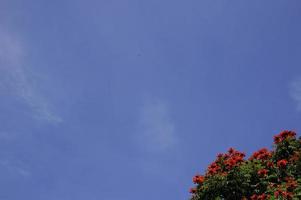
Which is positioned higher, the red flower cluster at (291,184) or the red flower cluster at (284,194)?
the red flower cluster at (291,184)

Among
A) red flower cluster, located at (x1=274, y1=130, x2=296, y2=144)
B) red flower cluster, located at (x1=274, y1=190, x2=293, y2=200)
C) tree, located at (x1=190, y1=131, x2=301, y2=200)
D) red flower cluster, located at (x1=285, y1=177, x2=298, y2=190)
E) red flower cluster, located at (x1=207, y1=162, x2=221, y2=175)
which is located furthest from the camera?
red flower cluster, located at (x1=274, y1=130, x2=296, y2=144)

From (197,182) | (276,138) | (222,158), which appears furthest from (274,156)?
(197,182)

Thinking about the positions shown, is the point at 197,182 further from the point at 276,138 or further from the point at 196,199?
the point at 276,138

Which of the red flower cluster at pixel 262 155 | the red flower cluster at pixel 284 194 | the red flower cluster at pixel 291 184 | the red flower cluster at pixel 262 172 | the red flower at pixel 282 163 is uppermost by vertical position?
the red flower cluster at pixel 262 155

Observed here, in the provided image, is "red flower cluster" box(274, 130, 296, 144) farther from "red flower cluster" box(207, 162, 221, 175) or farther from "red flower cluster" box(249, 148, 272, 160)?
"red flower cluster" box(207, 162, 221, 175)

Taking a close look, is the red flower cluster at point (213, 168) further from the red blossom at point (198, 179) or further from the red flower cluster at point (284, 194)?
the red flower cluster at point (284, 194)

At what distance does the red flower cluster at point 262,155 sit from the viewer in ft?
63.6

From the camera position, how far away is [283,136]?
19.8 meters

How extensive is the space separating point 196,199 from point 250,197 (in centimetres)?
254

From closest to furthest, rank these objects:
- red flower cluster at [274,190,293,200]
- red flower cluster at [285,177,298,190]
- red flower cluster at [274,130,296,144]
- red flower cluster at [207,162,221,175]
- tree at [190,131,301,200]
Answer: red flower cluster at [274,190,293,200]
red flower cluster at [285,177,298,190]
tree at [190,131,301,200]
red flower cluster at [207,162,221,175]
red flower cluster at [274,130,296,144]

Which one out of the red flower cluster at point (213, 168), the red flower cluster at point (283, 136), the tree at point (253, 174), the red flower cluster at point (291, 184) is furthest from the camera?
the red flower cluster at point (283, 136)

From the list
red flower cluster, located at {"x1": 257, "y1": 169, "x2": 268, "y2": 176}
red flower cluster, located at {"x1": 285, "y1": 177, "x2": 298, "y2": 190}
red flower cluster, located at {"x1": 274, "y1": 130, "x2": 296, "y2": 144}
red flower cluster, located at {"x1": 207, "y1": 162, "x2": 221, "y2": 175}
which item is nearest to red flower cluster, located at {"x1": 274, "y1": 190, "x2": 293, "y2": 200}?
red flower cluster, located at {"x1": 285, "y1": 177, "x2": 298, "y2": 190}

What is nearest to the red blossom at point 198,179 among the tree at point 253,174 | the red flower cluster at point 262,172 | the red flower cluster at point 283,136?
the tree at point 253,174

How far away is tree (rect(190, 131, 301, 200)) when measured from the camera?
17.8 m
